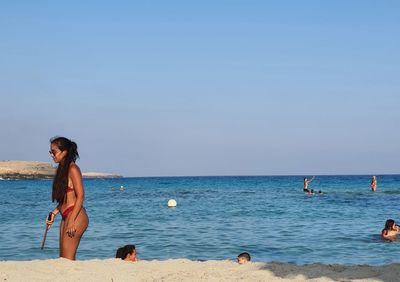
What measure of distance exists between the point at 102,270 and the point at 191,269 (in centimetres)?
123

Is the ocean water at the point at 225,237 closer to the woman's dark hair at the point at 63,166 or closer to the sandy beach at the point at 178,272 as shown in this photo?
the sandy beach at the point at 178,272

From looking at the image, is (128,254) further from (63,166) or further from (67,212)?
(63,166)

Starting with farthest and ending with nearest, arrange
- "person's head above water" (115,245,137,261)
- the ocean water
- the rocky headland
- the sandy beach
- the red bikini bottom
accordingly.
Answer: the rocky headland < the ocean water < "person's head above water" (115,245,137,261) < the red bikini bottom < the sandy beach

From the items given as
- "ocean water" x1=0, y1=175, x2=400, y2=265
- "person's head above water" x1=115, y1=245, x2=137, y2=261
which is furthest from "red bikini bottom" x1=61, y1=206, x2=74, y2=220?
"ocean water" x1=0, y1=175, x2=400, y2=265

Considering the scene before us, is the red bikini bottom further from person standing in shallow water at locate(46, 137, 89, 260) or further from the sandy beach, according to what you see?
the sandy beach

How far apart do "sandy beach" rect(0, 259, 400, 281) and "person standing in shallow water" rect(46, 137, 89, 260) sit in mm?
491

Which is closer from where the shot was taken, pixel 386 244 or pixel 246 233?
pixel 386 244

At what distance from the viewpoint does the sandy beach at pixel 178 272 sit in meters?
7.14

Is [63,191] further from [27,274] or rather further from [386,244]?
[386,244]

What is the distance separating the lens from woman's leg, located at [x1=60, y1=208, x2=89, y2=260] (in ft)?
24.1

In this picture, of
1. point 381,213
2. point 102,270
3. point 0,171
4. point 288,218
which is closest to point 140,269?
point 102,270

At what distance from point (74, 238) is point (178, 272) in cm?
144

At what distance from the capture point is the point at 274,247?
14711 mm

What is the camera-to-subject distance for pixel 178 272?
7773mm
